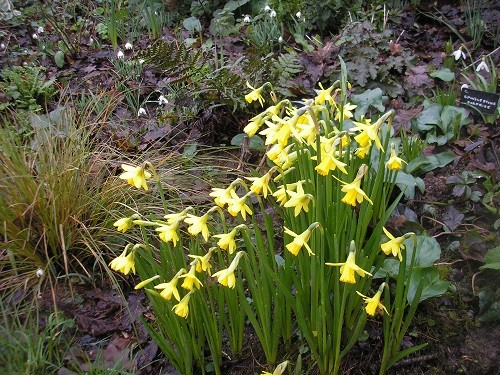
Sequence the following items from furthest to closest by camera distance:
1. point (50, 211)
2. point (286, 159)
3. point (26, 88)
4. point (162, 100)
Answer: point (26, 88) → point (162, 100) → point (50, 211) → point (286, 159)

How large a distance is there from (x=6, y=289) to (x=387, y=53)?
258cm

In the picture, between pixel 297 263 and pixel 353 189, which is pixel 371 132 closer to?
pixel 353 189

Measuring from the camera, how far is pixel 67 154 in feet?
8.65

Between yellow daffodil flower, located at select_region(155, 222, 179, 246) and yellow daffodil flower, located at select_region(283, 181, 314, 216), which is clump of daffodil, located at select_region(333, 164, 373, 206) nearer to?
yellow daffodil flower, located at select_region(283, 181, 314, 216)

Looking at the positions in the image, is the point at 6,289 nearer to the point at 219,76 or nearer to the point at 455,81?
the point at 219,76

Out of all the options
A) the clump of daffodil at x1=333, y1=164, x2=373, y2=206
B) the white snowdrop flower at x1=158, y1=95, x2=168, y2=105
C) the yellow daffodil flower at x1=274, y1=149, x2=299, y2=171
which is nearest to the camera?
the clump of daffodil at x1=333, y1=164, x2=373, y2=206

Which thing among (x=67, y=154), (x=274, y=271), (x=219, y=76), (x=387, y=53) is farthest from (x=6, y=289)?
(x=387, y=53)

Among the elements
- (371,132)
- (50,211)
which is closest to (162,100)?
(50,211)

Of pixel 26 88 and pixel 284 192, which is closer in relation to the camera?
pixel 284 192

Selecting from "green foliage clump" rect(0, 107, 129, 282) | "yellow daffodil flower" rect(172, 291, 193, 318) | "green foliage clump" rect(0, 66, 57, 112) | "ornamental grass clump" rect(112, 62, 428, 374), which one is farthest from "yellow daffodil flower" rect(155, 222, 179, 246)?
"green foliage clump" rect(0, 66, 57, 112)

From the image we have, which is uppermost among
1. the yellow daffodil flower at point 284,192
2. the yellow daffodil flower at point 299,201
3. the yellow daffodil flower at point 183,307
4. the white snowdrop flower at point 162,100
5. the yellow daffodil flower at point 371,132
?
the yellow daffodil flower at point 371,132

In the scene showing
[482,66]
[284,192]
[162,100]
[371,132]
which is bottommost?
[482,66]

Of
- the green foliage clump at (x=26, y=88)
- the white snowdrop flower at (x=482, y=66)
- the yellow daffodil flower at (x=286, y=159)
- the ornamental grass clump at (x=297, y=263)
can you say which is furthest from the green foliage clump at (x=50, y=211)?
the white snowdrop flower at (x=482, y=66)

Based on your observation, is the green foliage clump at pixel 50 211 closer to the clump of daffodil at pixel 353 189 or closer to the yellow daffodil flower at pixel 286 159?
the yellow daffodil flower at pixel 286 159
